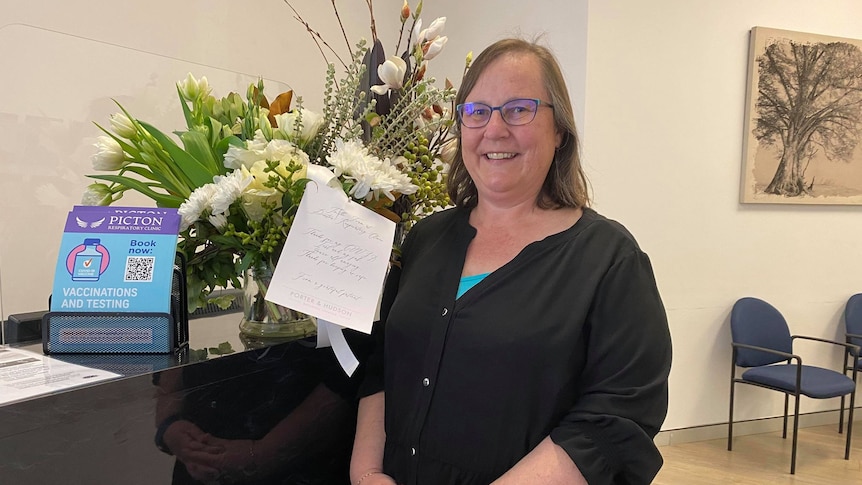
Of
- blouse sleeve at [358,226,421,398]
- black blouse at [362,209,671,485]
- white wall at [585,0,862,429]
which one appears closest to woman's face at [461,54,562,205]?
black blouse at [362,209,671,485]

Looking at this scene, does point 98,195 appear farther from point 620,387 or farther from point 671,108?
point 671,108

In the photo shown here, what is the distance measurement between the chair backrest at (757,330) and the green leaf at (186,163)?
336 centimetres

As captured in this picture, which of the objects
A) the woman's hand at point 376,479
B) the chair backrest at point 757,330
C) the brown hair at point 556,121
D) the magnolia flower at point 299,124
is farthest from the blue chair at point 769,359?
the magnolia flower at point 299,124

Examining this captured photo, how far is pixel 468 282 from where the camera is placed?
126 cm

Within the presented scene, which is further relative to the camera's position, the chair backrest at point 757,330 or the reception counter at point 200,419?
the chair backrest at point 757,330

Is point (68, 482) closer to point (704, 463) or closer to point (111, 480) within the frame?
point (111, 480)

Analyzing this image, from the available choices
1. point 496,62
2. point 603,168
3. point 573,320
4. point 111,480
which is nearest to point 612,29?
point 603,168

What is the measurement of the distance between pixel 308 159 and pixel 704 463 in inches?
122

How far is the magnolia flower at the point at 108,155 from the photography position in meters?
1.15

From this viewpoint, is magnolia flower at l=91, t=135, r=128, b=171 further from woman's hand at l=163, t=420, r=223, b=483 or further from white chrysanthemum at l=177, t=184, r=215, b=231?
woman's hand at l=163, t=420, r=223, b=483

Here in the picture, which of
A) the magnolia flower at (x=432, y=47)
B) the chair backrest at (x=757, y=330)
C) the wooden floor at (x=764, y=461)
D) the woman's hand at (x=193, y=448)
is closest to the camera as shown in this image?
the woman's hand at (x=193, y=448)

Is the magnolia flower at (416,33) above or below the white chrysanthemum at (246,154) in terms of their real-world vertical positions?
above

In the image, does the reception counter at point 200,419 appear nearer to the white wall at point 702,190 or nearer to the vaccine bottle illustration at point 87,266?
the vaccine bottle illustration at point 87,266

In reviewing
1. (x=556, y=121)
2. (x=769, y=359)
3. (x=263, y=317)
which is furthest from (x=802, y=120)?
(x=263, y=317)
